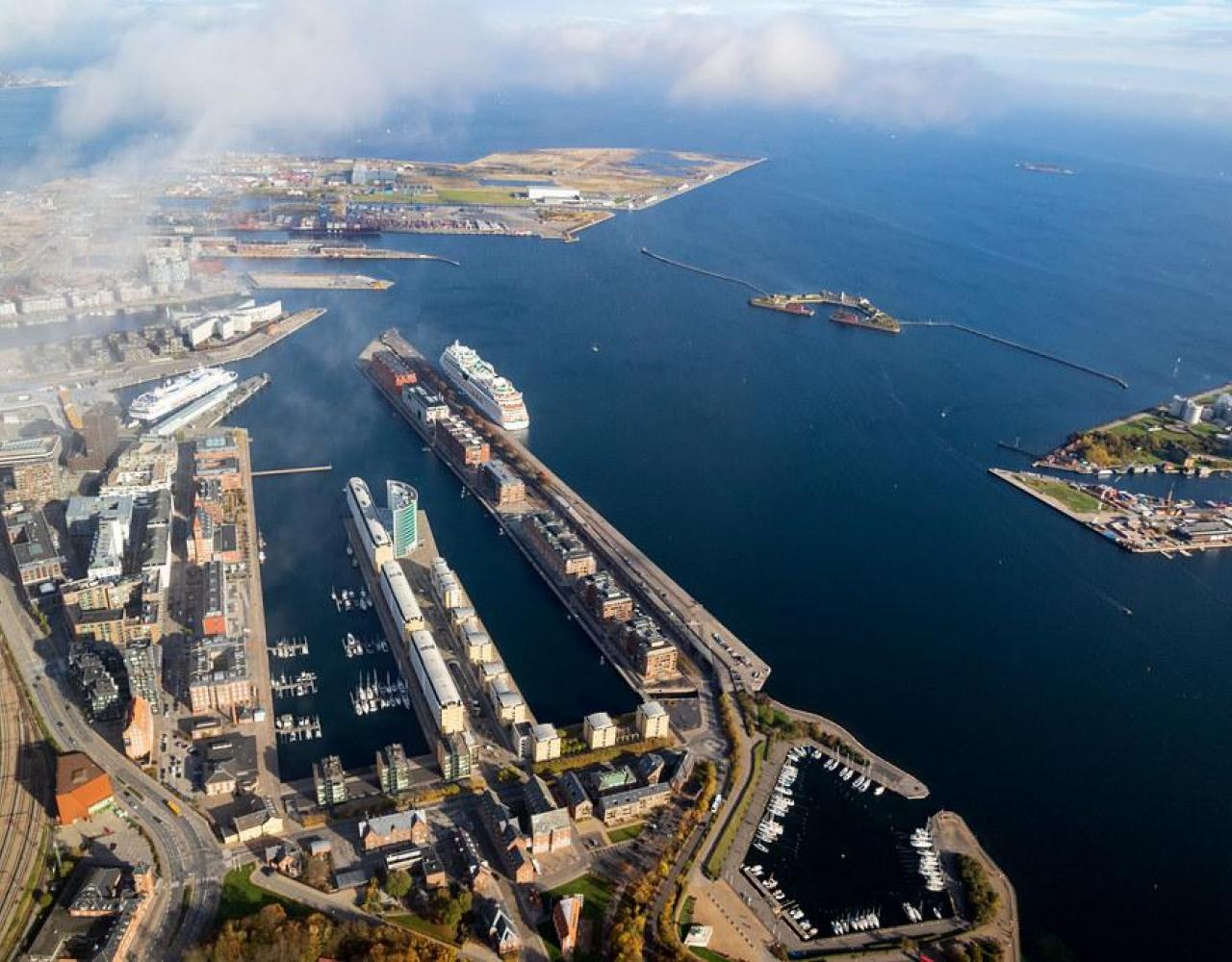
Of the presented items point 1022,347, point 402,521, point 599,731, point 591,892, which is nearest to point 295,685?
point 402,521

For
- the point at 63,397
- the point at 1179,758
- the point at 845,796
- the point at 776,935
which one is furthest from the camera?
the point at 63,397

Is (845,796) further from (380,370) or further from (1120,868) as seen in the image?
(380,370)

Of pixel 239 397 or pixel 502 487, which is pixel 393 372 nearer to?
pixel 239 397

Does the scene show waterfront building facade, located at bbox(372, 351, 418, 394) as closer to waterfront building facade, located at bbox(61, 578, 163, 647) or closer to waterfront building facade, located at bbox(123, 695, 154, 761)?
waterfront building facade, located at bbox(61, 578, 163, 647)

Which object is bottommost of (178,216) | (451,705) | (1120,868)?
(1120,868)

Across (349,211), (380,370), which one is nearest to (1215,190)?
(349,211)

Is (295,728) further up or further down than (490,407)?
further down

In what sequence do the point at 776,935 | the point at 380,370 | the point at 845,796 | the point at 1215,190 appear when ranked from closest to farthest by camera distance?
the point at 776,935, the point at 845,796, the point at 380,370, the point at 1215,190

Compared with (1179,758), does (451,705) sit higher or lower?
higher
